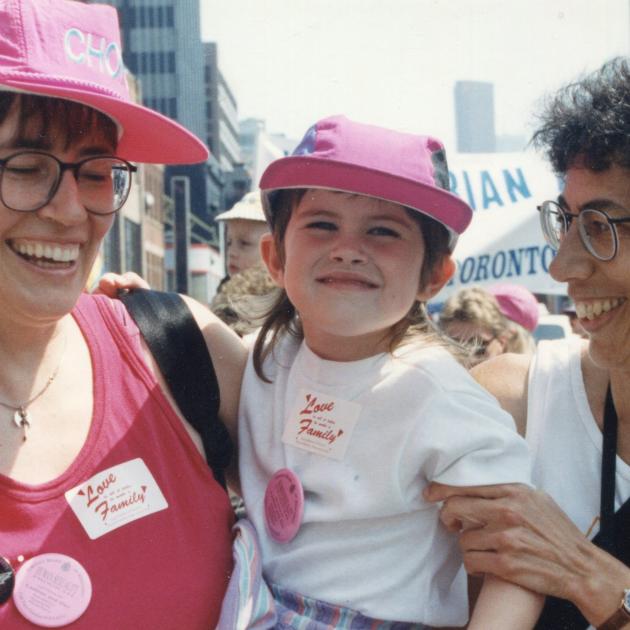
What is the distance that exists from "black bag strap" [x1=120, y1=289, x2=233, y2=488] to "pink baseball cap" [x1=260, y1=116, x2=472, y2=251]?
436 mm

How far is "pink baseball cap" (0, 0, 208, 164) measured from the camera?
183 centimetres

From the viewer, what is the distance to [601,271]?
232 centimetres

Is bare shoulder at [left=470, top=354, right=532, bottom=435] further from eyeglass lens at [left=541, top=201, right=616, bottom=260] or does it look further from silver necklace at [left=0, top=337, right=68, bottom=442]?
silver necklace at [left=0, top=337, right=68, bottom=442]

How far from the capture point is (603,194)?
7.41ft

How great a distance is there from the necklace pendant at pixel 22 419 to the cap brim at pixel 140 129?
69 centimetres

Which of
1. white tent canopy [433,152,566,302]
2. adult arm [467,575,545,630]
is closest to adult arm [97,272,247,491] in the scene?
adult arm [467,575,545,630]

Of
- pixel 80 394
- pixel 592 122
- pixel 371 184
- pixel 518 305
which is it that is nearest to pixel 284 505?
pixel 80 394

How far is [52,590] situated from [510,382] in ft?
4.56

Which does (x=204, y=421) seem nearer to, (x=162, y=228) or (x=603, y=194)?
(x=603, y=194)

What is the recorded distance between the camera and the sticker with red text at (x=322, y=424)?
224 cm

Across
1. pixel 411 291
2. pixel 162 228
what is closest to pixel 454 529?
pixel 411 291

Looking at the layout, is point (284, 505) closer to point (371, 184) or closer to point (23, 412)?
point (23, 412)

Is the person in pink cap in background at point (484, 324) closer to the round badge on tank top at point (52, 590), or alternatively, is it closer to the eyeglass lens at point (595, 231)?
the eyeglass lens at point (595, 231)

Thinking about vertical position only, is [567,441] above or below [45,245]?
below
